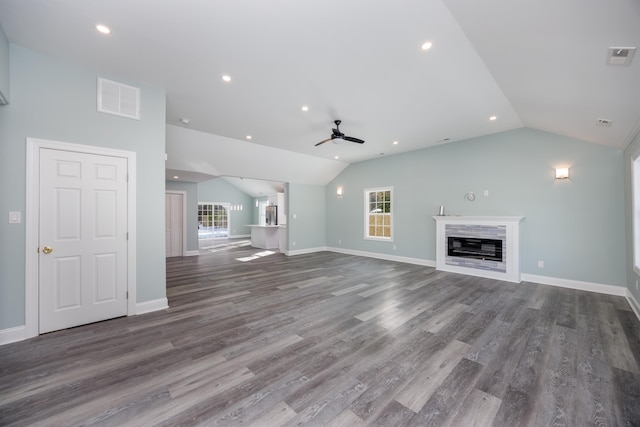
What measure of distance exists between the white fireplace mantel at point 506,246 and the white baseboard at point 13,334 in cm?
676

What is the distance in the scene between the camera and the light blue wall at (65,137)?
260cm

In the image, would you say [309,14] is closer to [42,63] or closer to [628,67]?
[628,67]

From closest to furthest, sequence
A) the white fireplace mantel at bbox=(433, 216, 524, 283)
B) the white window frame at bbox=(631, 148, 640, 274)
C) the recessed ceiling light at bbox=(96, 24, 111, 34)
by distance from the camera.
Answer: the recessed ceiling light at bbox=(96, 24, 111, 34)
the white window frame at bbox=(631, 148, 640, 274)
the white fireplace mantel at bbox=(433, 216, 524, 283)

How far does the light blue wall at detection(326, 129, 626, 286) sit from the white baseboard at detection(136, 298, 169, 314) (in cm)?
559

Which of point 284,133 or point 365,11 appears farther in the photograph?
point 284,133

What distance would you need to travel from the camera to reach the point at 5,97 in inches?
98.7

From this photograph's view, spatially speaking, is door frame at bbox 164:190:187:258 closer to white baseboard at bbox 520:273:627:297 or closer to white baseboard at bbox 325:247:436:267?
white baseboard at bbox 325:247:436:267

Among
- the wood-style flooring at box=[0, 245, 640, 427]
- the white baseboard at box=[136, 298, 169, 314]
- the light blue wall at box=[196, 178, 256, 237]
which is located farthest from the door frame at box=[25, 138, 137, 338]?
the light blue wall at box=[196, 178, 256, 237]

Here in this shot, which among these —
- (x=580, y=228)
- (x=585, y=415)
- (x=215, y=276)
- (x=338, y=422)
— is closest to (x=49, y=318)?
(x=215, y=276)

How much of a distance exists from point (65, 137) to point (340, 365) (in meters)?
3.89

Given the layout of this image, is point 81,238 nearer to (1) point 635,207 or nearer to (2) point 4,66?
(2) point 4,66

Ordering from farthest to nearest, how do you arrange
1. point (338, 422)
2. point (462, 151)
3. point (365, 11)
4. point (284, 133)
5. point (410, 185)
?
point (410, 185) < point (462, 151) < point (284, 133) < point (365, 11) < point (338, 422)

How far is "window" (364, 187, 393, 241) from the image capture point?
7324 millimetres

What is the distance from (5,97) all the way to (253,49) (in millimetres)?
2523
